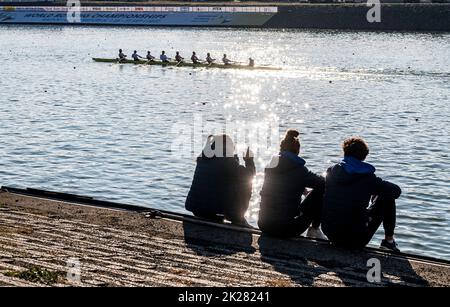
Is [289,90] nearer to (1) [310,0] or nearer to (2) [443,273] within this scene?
(2) [443,273]

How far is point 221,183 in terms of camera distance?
13352mm

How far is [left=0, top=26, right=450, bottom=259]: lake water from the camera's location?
2327 centimetres

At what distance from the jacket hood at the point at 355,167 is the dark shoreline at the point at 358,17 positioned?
11024cm

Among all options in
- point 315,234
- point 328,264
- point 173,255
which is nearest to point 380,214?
point 315,234

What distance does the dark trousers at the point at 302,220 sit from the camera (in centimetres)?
1244

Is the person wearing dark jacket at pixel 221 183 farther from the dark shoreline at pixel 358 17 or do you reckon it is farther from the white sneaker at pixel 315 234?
the dark shoreline at pixel 358 17

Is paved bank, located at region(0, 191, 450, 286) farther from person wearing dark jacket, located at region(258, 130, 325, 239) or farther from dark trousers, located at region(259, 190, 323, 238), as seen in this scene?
person wearing dark jacket, located at region(258, 130, 325, 239)

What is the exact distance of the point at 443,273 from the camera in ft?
36.0

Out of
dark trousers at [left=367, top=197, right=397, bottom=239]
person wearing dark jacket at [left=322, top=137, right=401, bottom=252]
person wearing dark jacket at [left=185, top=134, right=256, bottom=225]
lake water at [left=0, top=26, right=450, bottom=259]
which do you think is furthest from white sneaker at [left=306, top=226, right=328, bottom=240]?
lake water at [left=0, top=26, right=450, bottom=259]

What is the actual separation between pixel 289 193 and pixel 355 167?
47.8 inches

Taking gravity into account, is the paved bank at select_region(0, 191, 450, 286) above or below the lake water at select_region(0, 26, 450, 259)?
below

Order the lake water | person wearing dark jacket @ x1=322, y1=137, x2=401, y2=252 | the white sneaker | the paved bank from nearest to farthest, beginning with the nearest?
the paved bank < person wearing dark jacket @ x1=322, y1=137, x2=401, y2=252 < the white sneaker < the lake water

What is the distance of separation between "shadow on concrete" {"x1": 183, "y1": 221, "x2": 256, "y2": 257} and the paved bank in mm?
16

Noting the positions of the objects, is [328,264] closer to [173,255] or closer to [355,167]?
[355,167]
